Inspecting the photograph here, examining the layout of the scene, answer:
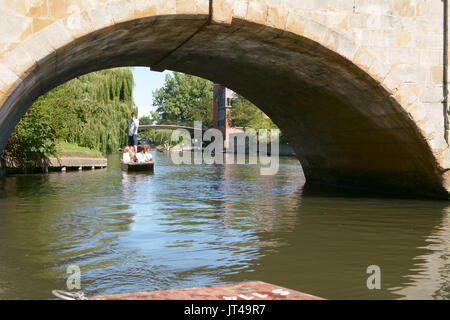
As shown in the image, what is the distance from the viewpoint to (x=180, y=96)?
262 ft

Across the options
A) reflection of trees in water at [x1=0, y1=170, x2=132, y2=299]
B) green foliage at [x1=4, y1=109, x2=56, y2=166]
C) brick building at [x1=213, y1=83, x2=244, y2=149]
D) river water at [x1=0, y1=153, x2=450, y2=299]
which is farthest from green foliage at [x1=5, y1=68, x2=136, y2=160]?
brick building at [x1=213, y1=83, x2=244, y2=149]

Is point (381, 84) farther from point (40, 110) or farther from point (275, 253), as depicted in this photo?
point (40, 110)

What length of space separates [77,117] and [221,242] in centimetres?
1246

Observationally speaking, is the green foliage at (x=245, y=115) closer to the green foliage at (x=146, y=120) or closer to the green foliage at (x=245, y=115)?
the green foliage at (x=245, y=115)

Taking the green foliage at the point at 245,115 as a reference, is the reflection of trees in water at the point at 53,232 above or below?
below

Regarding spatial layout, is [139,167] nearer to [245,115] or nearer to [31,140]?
[31,140]

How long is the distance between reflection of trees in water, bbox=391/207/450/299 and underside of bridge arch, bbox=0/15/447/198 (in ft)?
11.0

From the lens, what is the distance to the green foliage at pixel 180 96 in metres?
79.2

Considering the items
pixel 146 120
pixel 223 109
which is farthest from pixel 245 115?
pixel 146 120

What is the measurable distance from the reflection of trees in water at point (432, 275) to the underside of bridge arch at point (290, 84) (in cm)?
335

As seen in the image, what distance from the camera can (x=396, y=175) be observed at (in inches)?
429

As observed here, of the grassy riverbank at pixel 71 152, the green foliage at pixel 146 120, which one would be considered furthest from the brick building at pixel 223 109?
the grassy riverbank at pixel 71 152

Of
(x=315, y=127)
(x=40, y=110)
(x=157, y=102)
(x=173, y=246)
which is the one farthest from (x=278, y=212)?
(x=157, y=102)

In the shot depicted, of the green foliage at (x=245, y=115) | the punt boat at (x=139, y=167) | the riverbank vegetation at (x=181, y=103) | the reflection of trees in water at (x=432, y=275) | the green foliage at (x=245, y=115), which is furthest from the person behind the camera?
the riverbank vegetation at (x=181, y=103)
